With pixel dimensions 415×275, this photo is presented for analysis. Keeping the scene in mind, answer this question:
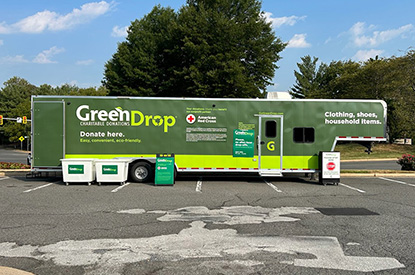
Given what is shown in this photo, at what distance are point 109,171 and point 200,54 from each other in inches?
700

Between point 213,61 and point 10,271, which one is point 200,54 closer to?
point 213,61

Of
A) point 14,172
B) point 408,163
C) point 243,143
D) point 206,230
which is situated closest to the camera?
point 206,230

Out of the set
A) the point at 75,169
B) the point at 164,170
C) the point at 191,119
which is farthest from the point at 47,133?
the point at 191,119

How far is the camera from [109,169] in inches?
489

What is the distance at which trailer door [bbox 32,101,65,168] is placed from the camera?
12883 mm

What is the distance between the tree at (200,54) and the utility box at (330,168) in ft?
51.3

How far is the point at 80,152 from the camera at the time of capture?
1308 cm

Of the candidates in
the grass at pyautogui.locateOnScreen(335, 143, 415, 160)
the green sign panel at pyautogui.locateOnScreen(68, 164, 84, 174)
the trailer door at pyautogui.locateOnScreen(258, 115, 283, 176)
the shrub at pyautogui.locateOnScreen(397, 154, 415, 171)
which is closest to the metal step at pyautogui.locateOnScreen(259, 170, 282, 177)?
the trailer door at pyautogui.locateOnScreen(258, 115, 283, 176)

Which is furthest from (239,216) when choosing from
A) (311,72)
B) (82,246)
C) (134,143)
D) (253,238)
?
(311,72)

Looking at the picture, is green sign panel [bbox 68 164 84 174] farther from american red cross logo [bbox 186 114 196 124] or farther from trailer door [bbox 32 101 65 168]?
american red cross logo [bbox 186 114 196 124]

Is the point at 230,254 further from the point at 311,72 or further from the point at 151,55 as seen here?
the point at 311,72

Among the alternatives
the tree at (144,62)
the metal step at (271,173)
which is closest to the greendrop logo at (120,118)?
the metal step at (271,173)

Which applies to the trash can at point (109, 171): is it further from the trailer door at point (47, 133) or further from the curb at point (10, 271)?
the curb at point (10, 271)

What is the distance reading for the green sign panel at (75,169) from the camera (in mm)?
12328
